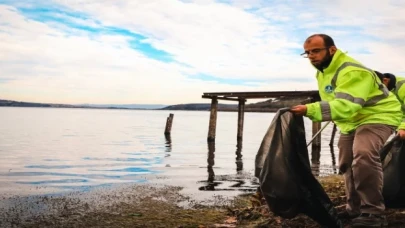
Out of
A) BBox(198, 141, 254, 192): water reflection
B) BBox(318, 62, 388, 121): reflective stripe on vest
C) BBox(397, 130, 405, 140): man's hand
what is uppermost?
BBox(318, 62, 388, 121): reflective stripe on vest

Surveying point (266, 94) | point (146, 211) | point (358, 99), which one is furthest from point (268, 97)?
point (358, 99)

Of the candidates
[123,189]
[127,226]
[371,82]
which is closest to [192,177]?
[123,189]

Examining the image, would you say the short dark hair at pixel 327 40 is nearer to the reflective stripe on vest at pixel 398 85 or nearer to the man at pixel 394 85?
the man at pixel 394 85

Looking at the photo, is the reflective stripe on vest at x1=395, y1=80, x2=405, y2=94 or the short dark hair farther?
the reflective stripe on vest at x1=395, y1=80, x2=405, y2=94

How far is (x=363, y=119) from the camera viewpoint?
457cm

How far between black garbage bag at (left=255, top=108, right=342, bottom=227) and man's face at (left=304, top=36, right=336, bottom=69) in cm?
65

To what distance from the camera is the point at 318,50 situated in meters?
4.34

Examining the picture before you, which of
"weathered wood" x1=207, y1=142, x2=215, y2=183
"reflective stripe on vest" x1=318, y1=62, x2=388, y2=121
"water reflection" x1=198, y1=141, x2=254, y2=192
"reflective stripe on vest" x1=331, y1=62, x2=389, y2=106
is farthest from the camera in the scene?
"weathered wood" x1=207, y1=142, x2=215, y2=183

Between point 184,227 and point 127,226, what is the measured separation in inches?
31.0

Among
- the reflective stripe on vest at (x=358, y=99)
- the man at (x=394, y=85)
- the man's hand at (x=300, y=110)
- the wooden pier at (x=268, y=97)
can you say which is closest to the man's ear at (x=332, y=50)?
the reflective stripe on vest at (x=358, y=99)

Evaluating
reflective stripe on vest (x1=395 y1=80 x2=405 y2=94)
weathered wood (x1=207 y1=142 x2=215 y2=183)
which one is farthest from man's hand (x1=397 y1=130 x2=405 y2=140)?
weathered wood (x1=207 y1=142 x2=215 y2=183)

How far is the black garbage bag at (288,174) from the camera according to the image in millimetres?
4270

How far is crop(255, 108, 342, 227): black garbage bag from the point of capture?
427cm

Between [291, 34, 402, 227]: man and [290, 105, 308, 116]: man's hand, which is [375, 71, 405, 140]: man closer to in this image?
[291, 34, 402, 227]: man
